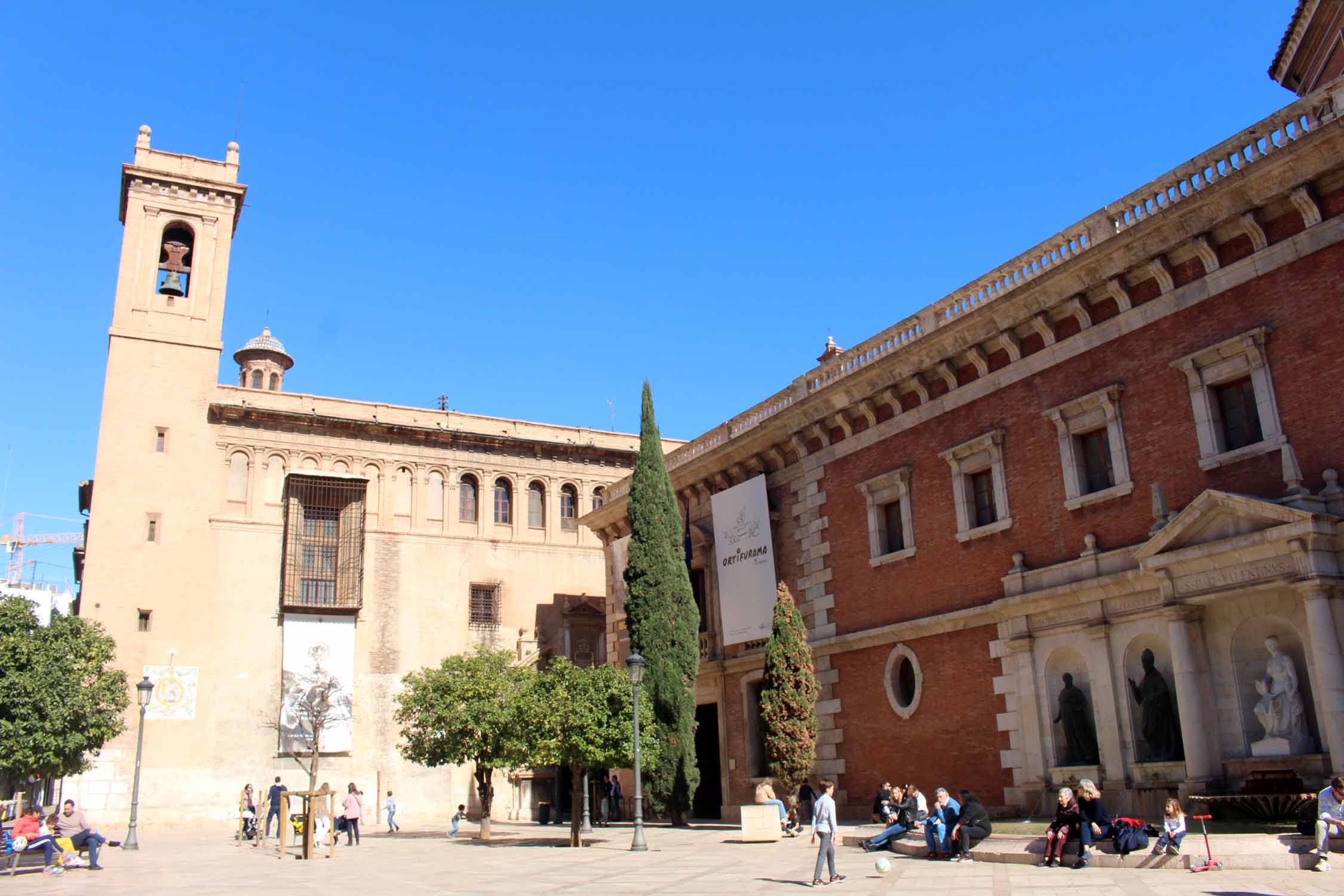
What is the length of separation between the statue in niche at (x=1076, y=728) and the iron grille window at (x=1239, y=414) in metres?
5.11

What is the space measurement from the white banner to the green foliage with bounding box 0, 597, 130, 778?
19495 millimetres

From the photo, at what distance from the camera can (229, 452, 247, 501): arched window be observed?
41500mm

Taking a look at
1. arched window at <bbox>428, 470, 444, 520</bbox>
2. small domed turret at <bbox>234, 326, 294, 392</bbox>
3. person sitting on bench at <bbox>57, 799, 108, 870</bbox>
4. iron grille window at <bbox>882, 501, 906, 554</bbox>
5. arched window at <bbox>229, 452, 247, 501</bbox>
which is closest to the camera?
person sitting on bench at <bbox>57, 799, 108, 870</bbox>

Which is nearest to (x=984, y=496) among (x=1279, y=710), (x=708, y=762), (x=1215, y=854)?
(x=1279, y=710)

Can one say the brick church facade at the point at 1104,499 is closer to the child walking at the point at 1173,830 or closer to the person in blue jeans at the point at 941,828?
the child walking at the point at 1173,830

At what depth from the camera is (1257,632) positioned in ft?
55.8

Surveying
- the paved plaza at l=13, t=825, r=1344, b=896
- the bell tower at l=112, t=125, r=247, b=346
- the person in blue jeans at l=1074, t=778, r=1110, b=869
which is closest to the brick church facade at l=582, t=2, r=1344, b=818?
the person in blue jeans at l=1074, t=778, r=1110, b=869

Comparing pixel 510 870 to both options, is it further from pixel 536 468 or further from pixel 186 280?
pixel 186 280

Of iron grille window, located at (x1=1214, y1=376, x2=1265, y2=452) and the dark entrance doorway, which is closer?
iron grille window, located at (x1=1214, y1=376, x2=1265, y2=452)

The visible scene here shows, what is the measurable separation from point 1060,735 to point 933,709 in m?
3.16

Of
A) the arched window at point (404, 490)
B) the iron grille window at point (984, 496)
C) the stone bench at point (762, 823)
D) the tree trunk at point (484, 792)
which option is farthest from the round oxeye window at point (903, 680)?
the arched window at point (404, 490)

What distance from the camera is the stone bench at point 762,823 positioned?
21.0 meters

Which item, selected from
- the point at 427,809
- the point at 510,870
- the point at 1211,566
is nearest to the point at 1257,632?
the point at 1211,566

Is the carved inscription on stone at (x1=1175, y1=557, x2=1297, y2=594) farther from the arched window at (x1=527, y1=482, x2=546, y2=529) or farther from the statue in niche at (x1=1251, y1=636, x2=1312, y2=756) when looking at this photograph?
the arched window at (x1=527, y1=482, x2=546, y2=529)
